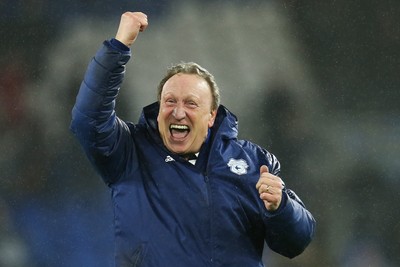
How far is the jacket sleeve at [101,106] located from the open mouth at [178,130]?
16cm

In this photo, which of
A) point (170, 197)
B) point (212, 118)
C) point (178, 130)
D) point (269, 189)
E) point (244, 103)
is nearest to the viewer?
Result: point (269, 189)

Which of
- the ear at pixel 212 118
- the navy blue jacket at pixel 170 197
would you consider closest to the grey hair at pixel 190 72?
the ear at pixel 212 118

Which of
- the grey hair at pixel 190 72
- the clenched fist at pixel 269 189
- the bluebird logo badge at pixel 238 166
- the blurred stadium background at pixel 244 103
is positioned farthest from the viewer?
the blurred stadium background at pixel 244 103

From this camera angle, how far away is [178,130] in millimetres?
1924

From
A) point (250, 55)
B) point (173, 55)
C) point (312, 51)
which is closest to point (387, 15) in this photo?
point (312, 51)

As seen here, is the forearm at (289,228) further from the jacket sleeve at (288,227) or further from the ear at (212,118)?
the ear at (212,118)

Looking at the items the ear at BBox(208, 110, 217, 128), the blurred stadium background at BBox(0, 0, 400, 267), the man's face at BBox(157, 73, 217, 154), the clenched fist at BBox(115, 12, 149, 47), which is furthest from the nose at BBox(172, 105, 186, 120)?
the blurred stadium background at BBox(0, 0, 400, 267)

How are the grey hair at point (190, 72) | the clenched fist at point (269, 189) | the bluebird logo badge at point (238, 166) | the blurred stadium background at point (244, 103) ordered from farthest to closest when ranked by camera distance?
the blurred stadium background at point (244, 103) → the grey hair at point (190, 72) → the bluebird logo badge at point (238, 166) → the clenched fist at point (269, 189)

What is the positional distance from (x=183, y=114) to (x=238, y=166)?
0.60 feet

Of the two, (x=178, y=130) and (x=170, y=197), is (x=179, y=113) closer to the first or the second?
(x=178, y=130)

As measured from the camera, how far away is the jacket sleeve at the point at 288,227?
5.82 feet

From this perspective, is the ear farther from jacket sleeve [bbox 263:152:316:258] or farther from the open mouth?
jacket sleeve [bbox 263:152:316:258]

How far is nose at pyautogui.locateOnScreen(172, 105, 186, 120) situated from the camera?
1.92 m

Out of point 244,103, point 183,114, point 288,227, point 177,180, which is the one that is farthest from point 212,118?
point 244,103
